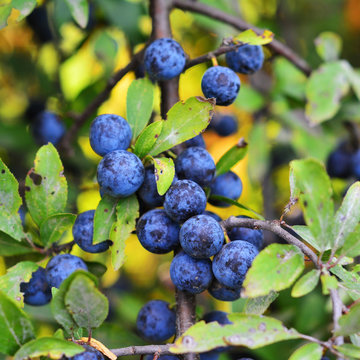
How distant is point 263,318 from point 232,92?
0.48 m

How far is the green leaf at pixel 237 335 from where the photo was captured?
2.20 feet

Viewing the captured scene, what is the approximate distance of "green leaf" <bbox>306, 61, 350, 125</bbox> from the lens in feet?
4.84

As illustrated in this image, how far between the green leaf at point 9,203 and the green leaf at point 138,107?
0.87ft

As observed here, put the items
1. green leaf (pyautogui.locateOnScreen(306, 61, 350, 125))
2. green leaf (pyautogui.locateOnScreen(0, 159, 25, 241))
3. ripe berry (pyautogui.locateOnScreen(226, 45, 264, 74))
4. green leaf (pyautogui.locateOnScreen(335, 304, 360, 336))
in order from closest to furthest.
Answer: green leaf (pyautogui.locateOnScreen(335, 304, 360, 336))
green leaf (pyautogui.locateOnScreen(0, 159, 25, 241))
ripe berry (pyautogui.locateOnScreen(226, 45, 264, 74))
green leaf (pyautogui.locateOnScreen(306, 61, 350, 125))

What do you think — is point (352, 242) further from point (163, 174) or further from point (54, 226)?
point (54, 226)

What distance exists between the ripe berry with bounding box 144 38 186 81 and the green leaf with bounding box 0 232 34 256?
1.50ft

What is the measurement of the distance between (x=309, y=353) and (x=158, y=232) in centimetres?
33

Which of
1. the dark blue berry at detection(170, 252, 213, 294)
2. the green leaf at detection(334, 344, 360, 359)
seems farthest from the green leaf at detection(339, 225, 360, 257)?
the dark blue berry at detection(170, 252, 213, 294)

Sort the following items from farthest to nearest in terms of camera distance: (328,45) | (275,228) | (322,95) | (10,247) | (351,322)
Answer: (328,45), (322,95), (10,247), (275,228), (351,322)

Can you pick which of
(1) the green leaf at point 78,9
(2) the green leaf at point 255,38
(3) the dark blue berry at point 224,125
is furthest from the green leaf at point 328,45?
(1) the green leaf at point 78,9

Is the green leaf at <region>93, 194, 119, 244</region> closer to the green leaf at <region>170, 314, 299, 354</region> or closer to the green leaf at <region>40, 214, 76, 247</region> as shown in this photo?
the green leaf at <region>40, 214, 76, 247</region>

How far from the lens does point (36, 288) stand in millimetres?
956

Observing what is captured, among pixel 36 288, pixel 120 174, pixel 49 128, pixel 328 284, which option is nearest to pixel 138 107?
pixel 120 174

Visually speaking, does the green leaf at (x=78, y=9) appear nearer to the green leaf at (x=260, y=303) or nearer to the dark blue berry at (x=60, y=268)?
the dark blue berry at (x=60, y=268)
